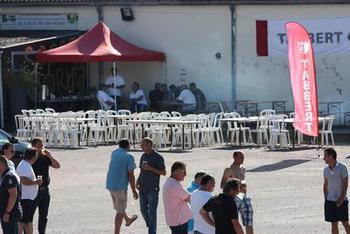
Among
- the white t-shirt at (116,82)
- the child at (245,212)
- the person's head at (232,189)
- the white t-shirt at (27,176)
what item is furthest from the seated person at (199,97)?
the person's head at (232,189)

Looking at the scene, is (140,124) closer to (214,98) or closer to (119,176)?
(214,98)

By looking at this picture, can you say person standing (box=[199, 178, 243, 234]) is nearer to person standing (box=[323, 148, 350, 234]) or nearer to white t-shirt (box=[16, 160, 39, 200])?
person standing (box=[323, 148, 350, 234])

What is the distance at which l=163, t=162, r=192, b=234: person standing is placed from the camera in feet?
43.2

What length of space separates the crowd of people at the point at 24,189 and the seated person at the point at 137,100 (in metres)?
18.5

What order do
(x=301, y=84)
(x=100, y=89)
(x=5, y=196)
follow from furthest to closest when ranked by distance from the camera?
1. (x=100, y=89)
2. (x=301, y=84)
3. (x=5, y=196)

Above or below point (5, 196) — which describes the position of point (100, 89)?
above

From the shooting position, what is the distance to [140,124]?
28.7 m

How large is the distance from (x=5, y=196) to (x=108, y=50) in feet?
66.3

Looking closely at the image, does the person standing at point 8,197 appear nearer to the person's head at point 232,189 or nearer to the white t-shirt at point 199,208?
the white t-shirt at point 199,208

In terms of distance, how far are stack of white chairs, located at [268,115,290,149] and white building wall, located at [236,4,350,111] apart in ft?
18.4

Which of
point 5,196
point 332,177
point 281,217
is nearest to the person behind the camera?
point 5,196

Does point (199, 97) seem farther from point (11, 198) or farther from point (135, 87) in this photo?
point (11, 198)

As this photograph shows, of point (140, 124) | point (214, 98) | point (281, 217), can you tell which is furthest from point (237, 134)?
point (281, 217)

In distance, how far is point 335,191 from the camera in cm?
1414
